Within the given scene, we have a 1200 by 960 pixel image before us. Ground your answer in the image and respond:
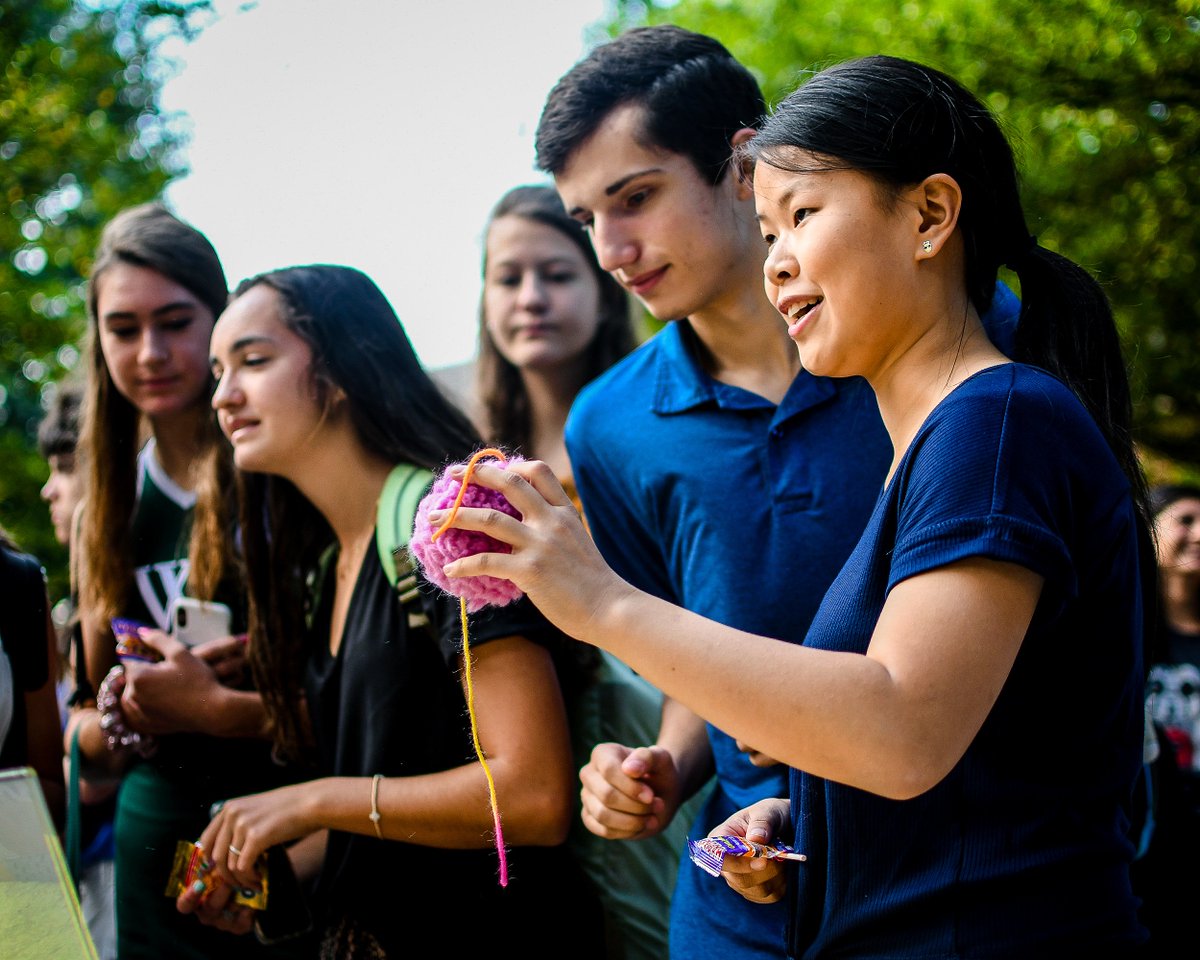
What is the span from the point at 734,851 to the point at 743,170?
4.23 feet

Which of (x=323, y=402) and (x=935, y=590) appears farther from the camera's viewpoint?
(x=323, y=402)

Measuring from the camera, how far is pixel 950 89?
1.50m

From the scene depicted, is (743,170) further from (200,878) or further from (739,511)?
(200,878)

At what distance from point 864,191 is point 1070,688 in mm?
633

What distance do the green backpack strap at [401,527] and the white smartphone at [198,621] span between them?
63 centimetres

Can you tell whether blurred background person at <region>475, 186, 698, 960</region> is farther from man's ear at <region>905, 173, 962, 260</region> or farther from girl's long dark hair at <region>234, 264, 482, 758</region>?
man's ear at <region>905, 173, 962, 260</region>

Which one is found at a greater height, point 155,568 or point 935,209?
point 935,209

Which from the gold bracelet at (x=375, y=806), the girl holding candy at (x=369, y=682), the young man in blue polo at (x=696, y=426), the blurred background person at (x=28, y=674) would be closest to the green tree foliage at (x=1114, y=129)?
the young man in blue polo at (x=696, y=426)

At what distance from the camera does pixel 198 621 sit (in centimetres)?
271

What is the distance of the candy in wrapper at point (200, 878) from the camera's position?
224 cm

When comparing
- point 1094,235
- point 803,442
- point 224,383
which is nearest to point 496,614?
point 803,442

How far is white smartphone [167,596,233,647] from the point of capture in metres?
2.71

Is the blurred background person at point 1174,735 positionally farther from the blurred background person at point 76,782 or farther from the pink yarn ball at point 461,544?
the blurred background person at point 76,782

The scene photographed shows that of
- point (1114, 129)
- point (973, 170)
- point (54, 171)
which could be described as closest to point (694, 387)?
point (973, 170)
